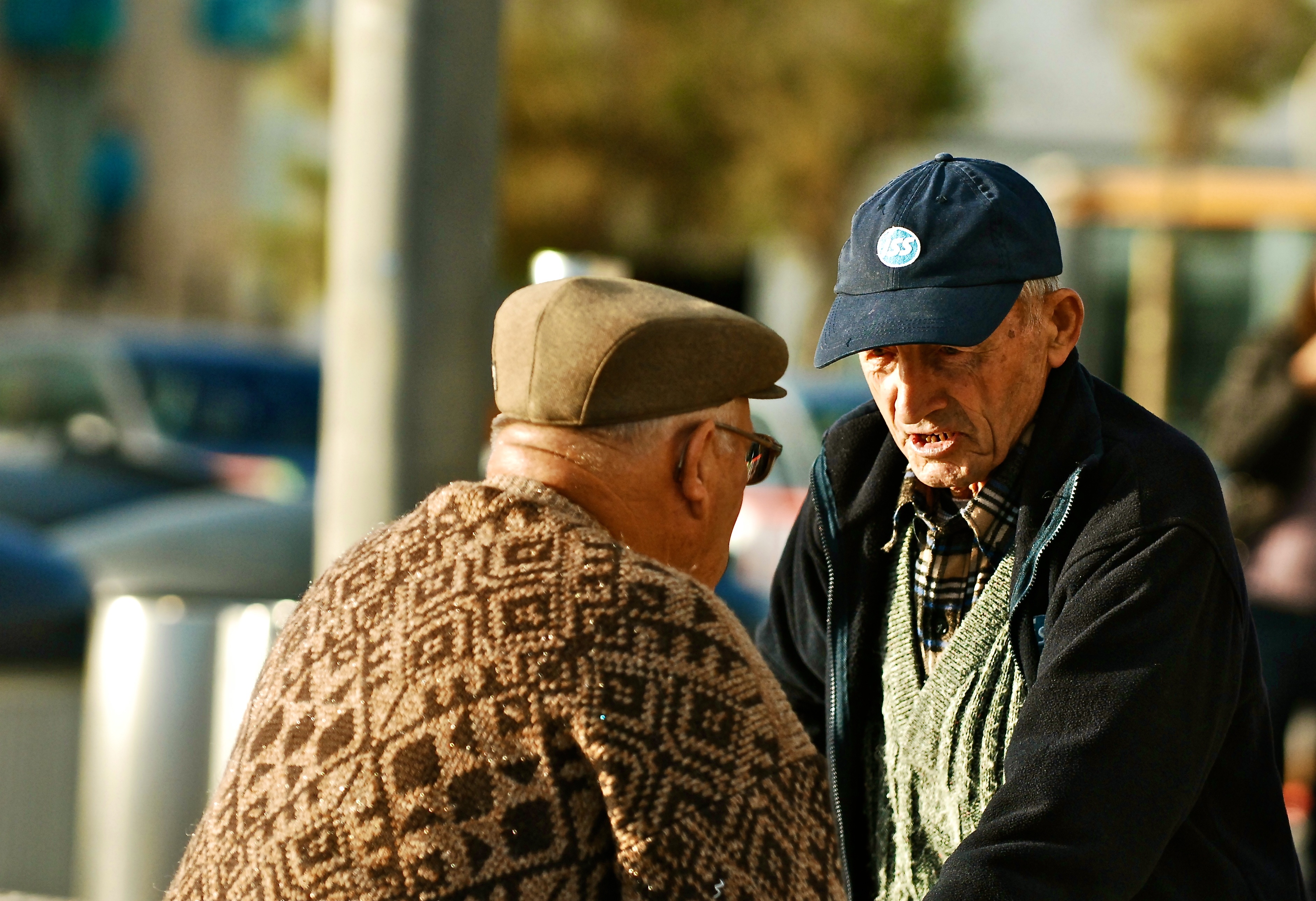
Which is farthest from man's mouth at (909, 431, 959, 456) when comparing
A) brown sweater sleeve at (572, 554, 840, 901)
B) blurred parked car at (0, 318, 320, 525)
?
blurred parked car at (0, 318, 320, 525)

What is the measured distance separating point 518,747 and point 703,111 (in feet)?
63.9

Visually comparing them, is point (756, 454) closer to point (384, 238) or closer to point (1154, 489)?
point (1154, 489)

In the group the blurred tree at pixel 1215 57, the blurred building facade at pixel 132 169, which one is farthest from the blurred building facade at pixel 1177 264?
the blurred building facade at pixel 132 169

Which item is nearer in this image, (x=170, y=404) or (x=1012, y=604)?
(x=1012, y=604)

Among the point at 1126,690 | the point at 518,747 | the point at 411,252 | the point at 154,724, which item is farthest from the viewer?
the point at 154,724

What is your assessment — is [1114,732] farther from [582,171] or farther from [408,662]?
[582,171]

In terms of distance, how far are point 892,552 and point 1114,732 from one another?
504mm

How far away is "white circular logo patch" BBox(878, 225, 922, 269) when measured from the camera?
6.57 ft

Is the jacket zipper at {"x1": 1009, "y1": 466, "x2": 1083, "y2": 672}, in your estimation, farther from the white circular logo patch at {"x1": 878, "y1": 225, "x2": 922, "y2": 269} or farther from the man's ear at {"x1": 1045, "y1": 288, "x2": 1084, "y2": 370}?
the white circular logo patch at {"x1": 878, "y1": 225, "x2": 922, "y2": 269}

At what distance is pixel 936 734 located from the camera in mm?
2125

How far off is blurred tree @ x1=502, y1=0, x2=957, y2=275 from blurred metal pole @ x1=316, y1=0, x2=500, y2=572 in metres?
16.5

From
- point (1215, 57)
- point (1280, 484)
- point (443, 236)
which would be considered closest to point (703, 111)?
point (1215, 57)

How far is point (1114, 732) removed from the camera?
1852 mm

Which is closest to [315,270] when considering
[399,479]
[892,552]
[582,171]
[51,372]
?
[582,171]
